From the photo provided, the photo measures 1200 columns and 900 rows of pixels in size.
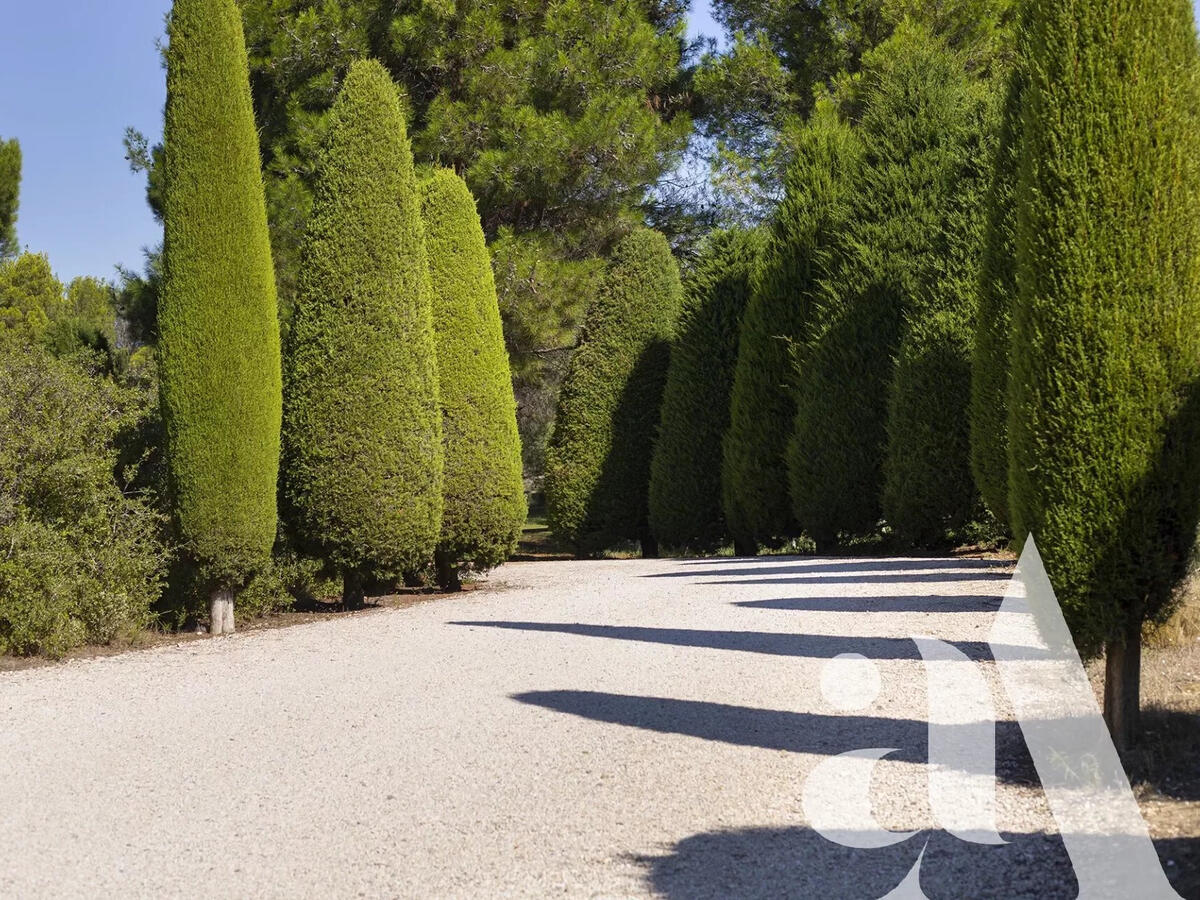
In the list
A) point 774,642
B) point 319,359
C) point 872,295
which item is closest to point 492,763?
point 774,642

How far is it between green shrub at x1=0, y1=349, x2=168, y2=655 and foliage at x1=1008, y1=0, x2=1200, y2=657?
662cm

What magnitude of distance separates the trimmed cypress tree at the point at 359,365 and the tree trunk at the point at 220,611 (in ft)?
3.00

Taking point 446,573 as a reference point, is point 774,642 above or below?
below

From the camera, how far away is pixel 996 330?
9.80m

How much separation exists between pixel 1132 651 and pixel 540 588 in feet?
24.6

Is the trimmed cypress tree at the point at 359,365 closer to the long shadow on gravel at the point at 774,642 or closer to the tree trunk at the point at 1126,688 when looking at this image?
the long shadow on gravel at the point at 774,642

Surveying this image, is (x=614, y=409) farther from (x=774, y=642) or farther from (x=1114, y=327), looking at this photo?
(x=1114, y=327)

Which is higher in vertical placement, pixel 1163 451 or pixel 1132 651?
pixel 1163 451

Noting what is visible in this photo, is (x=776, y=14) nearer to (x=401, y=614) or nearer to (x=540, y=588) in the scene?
(x=540, y=588)

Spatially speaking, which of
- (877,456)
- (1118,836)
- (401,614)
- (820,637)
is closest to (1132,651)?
(1118,836)

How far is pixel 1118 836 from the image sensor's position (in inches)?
152

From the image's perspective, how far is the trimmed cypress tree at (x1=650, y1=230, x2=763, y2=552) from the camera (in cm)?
1644

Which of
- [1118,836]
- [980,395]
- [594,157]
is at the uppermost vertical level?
[594,157]

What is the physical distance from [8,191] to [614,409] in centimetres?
1514
